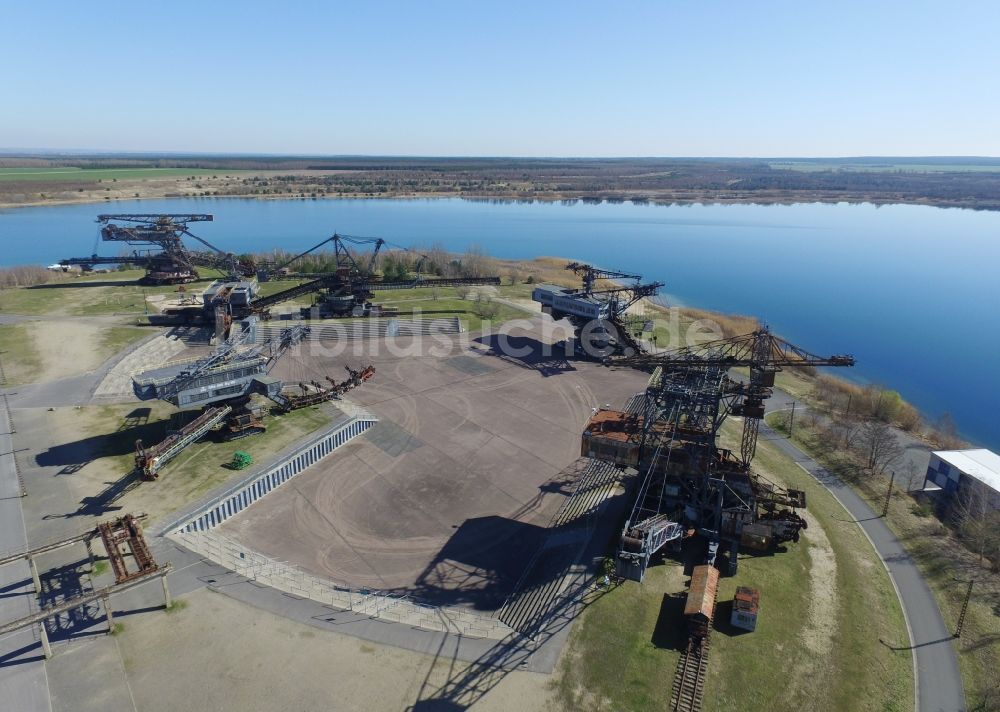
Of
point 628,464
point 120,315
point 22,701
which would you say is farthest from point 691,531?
point 120,315

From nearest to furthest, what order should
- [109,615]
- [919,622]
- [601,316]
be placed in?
[109,615], [919,622], [601,316]

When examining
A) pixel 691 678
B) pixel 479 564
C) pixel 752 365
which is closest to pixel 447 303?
pixel 479 564

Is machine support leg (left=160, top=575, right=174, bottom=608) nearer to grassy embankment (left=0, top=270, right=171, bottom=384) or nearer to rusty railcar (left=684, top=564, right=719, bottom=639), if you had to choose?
rusty railcar (left=684, top=564, right=719, bottom=639)

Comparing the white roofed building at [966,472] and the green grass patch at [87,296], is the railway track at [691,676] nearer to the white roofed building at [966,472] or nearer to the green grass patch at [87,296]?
the white roofed building at [966,472]

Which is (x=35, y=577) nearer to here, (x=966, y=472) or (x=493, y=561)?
(x=493, y=561)

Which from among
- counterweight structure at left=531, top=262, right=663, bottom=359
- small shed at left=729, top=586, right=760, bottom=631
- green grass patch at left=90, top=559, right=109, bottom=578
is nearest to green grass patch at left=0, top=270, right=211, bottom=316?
green grass patch at left=90, top=559, right=109, bottom=578
